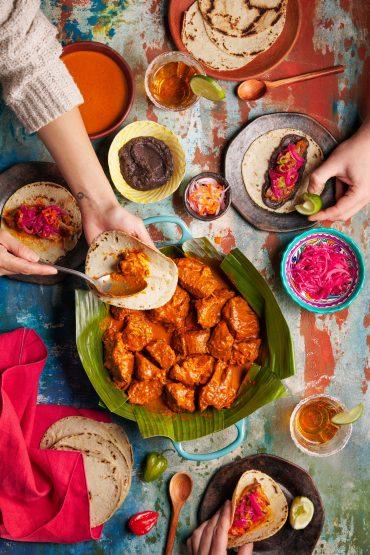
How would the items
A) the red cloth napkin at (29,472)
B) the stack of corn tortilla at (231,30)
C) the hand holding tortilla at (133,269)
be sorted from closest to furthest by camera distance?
the hand holding tortilla at (133,269) < the red cloth napkin at (29,472) < the stack of corn tortilla at (231,30)

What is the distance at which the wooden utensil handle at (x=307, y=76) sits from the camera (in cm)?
419

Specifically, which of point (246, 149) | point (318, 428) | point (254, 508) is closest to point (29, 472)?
point (254, 508)

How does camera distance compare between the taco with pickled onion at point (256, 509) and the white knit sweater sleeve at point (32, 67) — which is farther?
the taco with pickled onion at point (256, 509)

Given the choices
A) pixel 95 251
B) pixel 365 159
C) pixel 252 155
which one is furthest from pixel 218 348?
pixel 365 159

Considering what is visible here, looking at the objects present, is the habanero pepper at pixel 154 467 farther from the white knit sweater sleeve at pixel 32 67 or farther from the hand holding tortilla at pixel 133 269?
the white knit sweater sleeve at pixel 32 67

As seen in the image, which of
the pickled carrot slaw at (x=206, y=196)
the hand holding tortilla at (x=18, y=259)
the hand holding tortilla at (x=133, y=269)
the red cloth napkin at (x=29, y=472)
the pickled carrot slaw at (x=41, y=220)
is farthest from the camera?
the pickled carrot slaw at (x=206, y=196)

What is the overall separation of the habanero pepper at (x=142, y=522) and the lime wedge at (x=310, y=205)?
232cm

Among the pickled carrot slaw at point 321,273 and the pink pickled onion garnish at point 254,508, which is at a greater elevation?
the pickled carrot slaw at point 321,273

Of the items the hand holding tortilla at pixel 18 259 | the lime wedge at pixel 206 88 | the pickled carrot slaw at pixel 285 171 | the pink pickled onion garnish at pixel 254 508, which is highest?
the lime wedge at pixel 206 88

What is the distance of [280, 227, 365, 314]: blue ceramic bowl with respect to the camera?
4109 mm

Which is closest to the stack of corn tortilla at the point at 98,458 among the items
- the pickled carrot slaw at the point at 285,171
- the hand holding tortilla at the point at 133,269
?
the hand holding tortilla at the point at 133,269

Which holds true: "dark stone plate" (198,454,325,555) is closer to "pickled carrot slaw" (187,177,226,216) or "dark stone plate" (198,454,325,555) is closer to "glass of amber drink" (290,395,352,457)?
"glass of amber drink" (290,395,352,457)

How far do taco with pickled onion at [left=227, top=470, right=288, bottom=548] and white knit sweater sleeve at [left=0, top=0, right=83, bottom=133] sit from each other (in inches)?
105

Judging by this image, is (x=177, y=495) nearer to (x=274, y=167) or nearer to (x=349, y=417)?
(x=349, y=417)
